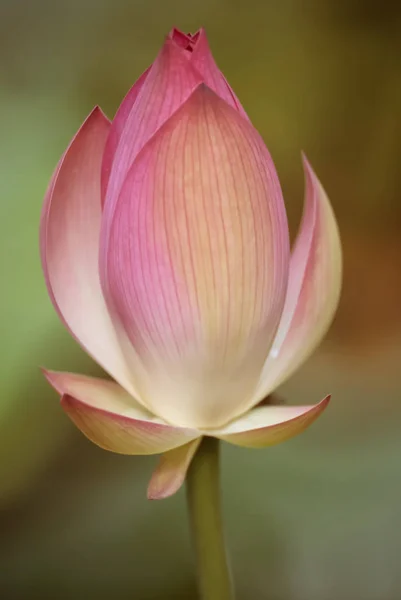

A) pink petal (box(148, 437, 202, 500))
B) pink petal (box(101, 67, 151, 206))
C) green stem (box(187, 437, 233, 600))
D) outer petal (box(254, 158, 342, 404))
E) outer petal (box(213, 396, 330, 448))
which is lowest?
green stem (box(187, 437, 233, 600))

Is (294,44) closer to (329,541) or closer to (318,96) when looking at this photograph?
(318,96)

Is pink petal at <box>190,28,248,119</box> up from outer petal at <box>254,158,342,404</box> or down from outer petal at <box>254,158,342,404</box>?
up

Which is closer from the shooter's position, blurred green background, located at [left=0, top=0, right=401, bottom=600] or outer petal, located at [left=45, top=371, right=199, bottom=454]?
Answer: outer petal, located at [left=45, top=371, right=199, bottom=454]

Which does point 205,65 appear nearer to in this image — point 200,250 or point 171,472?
point 200,250

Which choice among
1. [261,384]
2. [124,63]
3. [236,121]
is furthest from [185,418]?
[124,63]

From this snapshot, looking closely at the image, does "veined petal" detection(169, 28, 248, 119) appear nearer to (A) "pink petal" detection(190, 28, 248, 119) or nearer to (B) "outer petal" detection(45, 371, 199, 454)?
(A) "pink petal" detection(190, 28, 248, 119)

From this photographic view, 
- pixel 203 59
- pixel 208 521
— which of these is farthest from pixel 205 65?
pixel 208 521

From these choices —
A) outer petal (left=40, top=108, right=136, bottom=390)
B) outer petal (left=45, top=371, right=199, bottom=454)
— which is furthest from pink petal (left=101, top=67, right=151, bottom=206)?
outer petal (left=45, top=371, right=199, bottom=454)

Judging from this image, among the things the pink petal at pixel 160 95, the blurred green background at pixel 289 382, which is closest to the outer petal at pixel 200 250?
the pink petal at pixel 160 95
